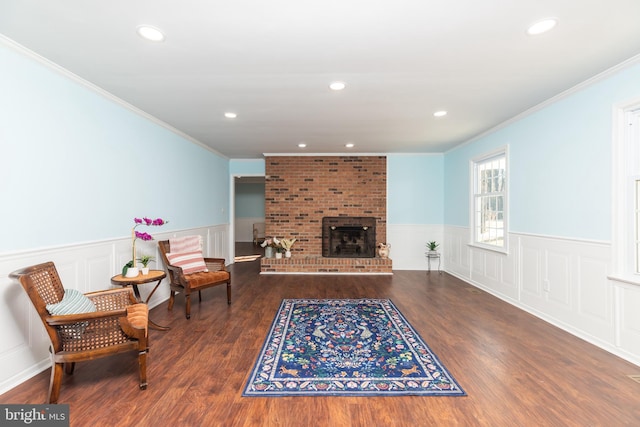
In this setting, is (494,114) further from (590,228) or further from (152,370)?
(152,370)

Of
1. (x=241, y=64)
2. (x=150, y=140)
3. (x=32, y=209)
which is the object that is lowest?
(x=32, y=209)

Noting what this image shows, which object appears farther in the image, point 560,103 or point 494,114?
point 494,114

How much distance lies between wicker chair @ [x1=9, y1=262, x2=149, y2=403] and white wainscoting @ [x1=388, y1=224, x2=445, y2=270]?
509cm

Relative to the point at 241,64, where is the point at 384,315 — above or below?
below

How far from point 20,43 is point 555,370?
4588 millimetres

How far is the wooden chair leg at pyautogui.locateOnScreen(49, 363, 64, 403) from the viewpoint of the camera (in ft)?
→ 6.28

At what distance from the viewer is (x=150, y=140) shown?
3902 millimetres

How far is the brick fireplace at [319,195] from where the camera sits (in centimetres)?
641

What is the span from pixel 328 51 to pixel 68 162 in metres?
2.38

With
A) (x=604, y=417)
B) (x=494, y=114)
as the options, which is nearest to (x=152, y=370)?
(x=604, y=417)

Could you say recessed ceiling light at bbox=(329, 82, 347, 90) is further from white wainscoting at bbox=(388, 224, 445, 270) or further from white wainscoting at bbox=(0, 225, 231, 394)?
white wainscoting at bbox=(388, 224, 445, 270)

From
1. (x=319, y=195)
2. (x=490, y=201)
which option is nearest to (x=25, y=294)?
(x=319, y=195)

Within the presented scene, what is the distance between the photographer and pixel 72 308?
2033 mm

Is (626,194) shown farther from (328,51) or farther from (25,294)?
(25,294)
